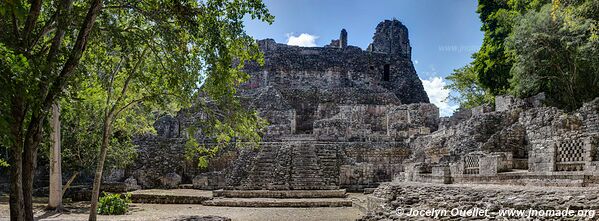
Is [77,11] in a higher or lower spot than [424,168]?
higher

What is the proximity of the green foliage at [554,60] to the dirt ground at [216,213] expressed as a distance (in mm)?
11370

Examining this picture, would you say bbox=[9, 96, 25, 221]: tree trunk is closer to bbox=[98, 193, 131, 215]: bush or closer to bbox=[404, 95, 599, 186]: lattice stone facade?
bbox=[98, 193, 131, 215]: bush

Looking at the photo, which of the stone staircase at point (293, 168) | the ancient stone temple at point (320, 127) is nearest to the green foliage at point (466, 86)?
the ancient stone temple at point (320, 127)

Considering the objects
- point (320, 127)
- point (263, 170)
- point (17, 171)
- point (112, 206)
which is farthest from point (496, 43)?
point (17, 171)

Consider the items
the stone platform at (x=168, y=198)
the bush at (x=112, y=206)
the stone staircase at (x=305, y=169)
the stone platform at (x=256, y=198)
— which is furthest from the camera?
the stone staircase at (x=305, y=169)

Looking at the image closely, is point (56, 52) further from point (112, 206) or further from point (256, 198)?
point (256, 198)

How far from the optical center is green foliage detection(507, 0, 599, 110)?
18.3m

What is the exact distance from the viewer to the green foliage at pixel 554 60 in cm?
1827

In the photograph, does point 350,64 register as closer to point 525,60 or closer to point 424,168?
point 525,60

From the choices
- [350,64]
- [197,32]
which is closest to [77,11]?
[197,32]

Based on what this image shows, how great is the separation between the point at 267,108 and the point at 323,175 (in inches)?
445

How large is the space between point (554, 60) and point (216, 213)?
15954 millimetres

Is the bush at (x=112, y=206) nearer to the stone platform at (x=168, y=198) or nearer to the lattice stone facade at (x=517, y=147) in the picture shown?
the stone platform at (x=168, y=198)

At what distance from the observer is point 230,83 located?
31.0ft
